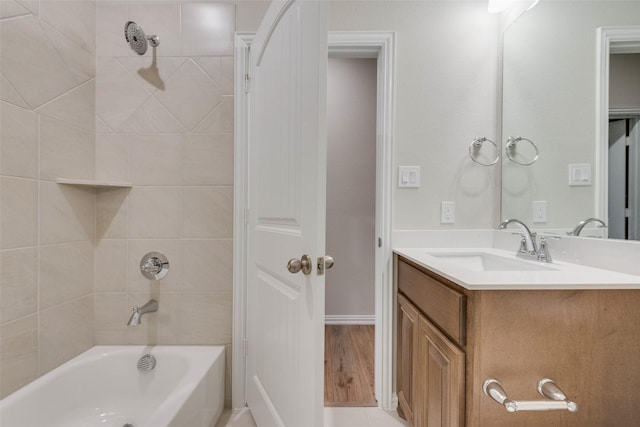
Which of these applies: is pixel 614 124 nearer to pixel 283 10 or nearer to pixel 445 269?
pixel 445 269

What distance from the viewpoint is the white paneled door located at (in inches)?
33.2

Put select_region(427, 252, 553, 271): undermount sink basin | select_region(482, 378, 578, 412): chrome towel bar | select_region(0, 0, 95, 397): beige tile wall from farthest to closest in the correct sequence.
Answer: select_region(427, 252, 553, 271): undermount sink basin
select_region(0, 0, 95, 397): beige tile wall
select_region(482, 378, 578, 412): chrome towel bar

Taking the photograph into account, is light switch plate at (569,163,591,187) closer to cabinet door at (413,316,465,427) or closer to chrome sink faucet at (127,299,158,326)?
cabinet door at (413,316,465,427)

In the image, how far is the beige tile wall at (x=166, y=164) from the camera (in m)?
1.46

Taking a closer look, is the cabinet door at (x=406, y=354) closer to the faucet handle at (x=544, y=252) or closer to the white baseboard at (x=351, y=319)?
the faucet handle at (x=544, y=252)

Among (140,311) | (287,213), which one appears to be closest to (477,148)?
(287,213)

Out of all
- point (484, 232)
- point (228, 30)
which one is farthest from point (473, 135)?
point (228, 30)

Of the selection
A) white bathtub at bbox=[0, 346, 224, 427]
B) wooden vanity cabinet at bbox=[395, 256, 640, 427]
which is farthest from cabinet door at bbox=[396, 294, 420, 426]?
white bathtub at bbox=[0, 346, 224, 427]

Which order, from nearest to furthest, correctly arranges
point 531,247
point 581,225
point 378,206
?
point 581,225, point 531,247, point 378,206

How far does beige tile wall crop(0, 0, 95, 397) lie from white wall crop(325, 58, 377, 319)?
69.1 inches

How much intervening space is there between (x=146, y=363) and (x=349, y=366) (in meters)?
1.25

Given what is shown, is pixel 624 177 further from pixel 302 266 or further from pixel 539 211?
pixel 302 266

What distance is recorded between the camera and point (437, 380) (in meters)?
0.97

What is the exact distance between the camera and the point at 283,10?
1.04 meters
